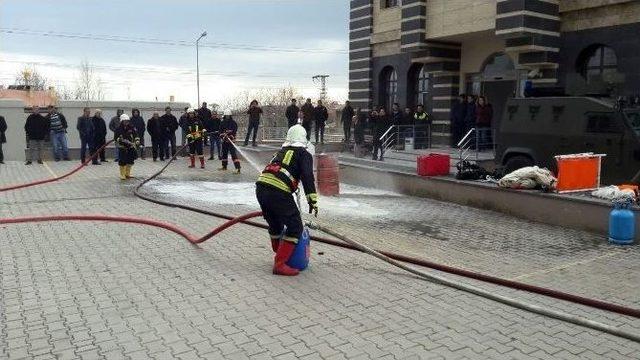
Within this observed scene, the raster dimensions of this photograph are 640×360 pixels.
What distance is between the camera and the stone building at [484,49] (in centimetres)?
1477

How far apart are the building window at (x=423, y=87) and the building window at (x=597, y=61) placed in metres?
6.28

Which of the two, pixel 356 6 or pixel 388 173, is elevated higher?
pixel 356 6

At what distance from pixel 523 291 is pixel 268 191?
293 centimetres

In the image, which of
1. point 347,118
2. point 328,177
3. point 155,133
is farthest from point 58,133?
point 328,177

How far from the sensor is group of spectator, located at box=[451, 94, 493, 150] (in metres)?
15.7

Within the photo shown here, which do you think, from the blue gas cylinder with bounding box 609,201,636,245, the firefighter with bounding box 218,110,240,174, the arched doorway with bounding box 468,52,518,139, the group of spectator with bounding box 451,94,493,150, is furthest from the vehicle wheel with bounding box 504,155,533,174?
the firefighter with bounding box 218,110,240,174

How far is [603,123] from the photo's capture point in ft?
33.2

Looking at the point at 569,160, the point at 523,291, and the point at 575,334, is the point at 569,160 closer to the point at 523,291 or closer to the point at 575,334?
the point at 523,291

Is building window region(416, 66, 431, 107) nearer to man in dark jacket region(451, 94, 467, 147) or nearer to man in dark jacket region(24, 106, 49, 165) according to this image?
man in dark jacket region(451, 94, 467, 147)

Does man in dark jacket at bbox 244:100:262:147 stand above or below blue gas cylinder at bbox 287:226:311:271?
above

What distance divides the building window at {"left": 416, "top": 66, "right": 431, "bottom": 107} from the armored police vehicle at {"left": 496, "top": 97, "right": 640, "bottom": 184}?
9520 mm

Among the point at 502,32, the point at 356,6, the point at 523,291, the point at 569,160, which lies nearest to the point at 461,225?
the point at 569,160

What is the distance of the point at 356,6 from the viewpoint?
2383 cm

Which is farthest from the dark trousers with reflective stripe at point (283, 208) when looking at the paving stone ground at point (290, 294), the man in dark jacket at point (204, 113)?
the man in dark jacket at point (204, 113)
